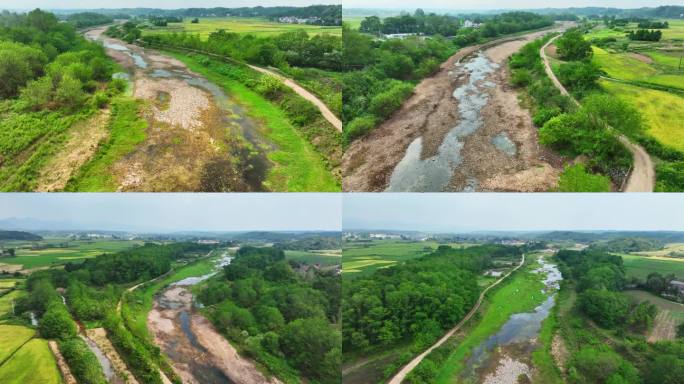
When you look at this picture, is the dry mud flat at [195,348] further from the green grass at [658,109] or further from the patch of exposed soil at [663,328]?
the green grass at [658,109]

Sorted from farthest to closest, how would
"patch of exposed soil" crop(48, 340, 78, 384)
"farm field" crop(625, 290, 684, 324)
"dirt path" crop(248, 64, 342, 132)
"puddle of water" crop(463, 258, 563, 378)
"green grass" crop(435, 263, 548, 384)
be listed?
"dirt path" crop(248, 64, 342, 132) → "farm field" crop(625, 290, 684, 324) → "puddle of water" crop(463, 258, 563, 378) → "green grass" crop(435, 263, 548, 384) → "patch of exposed soil" crop(48, 340, 78, 384)

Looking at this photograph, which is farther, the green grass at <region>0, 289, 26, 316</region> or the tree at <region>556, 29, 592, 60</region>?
the tree at <region>556, 29, 592, 60</region>

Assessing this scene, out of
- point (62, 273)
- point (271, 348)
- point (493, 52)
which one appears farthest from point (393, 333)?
point (493, 52)

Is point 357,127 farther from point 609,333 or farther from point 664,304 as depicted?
point 664,304

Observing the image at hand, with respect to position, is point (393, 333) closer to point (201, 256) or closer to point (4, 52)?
point (201, 256)

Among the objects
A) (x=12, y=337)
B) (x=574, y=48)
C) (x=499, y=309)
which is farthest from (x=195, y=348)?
(x=574, y=48)

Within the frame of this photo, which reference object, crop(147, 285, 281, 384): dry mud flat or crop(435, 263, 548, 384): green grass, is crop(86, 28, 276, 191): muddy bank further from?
crop(435, 263, 548, 384): green grass

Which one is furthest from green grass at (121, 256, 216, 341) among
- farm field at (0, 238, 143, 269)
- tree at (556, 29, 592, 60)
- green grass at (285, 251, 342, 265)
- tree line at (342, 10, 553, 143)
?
tree at (556, 29, 592, 60)
